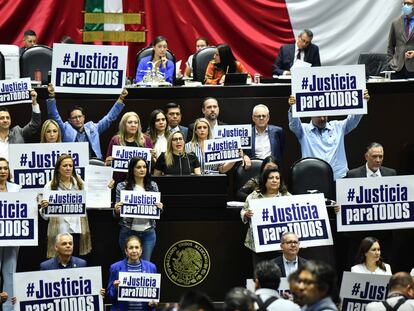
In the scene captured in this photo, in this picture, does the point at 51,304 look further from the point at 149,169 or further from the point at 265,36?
the point at 265,36

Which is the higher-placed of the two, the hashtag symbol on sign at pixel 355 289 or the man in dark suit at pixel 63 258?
the man in dark suit at pixel 63 258

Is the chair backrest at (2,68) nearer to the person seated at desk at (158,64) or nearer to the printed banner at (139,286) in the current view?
the person seated at desk at (158,64)

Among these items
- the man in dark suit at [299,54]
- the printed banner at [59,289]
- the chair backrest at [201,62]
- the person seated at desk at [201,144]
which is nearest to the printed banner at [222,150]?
the person seated at desk at [201,144]

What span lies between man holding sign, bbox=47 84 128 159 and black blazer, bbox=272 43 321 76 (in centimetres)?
313

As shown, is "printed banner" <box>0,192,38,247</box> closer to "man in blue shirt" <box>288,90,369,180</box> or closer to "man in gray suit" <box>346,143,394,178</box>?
"man in blue shirt" <box>288,90,369,180</box>

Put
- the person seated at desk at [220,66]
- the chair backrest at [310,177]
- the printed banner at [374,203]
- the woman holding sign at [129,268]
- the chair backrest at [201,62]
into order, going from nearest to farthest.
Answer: the woman holding sign at [129,268] → the printed banner at [374,203] → the chair backrest at [310,177] → the person seated at desk at [220,66] → the chair backrest at [201,62]

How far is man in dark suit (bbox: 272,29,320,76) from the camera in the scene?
712 inches

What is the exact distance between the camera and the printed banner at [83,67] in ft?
51.9

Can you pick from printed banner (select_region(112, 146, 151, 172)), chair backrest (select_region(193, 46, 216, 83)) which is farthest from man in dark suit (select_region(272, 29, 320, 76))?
printed banner (select_region(112, 146, 151, 172))

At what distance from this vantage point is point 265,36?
850 inches

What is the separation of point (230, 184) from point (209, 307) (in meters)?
6.71

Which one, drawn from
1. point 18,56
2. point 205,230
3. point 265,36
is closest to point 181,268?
point 205,230

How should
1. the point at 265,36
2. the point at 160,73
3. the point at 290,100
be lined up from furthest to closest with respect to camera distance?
the point at 265,36 < the point at 160,73 < the point at 290,100

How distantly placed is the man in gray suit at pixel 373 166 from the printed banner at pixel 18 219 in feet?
11.4
